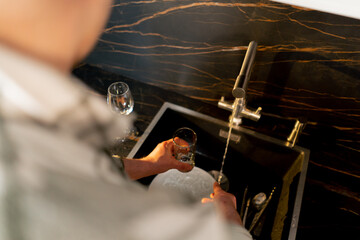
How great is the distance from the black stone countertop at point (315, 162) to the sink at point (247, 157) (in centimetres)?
7

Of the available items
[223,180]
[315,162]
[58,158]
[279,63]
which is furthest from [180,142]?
[58,158]

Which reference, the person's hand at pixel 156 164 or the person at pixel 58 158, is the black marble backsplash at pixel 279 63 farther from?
the person at pixel 58 158

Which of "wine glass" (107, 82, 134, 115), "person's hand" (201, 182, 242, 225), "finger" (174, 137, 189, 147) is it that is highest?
"wine glass" (107, 82, 134, 115)

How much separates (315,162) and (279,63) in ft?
1.51

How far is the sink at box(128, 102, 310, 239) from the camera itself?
3.65ft

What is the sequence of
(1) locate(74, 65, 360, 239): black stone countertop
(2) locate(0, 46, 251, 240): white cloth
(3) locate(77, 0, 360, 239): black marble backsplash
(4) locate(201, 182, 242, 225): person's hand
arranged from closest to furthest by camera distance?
(2) locate(0, 46, 251, 240): white cloth < (4) locate(201, 182, 242, 225): person's hand < (3) locate(77, 0, 360, 239): black marble backsplash < (1) locate(74, 65, 360, 239): black stone countertop

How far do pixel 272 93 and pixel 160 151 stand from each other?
53cm

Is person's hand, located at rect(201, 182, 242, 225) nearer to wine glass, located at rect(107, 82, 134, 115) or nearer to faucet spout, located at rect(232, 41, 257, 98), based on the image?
faucet spout, located at rect(232, 41, 257, 98)

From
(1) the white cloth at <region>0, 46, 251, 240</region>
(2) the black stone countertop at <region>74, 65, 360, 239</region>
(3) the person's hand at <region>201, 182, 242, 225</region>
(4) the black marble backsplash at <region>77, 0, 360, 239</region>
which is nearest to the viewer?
(1) the white cloth at <region>0, 46, 251, 240</region>

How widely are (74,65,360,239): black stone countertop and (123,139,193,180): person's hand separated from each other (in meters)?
0.17

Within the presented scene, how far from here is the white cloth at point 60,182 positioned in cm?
32

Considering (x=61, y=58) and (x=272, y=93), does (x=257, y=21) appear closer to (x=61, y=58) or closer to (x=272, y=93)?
(x=272, y=93)

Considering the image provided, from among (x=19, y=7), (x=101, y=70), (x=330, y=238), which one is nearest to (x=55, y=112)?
(x=19, y=7)

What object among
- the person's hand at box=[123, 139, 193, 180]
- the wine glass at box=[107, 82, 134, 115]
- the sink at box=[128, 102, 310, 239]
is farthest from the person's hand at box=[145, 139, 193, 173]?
the wine glass at box=[107, 82, 134, 115]
